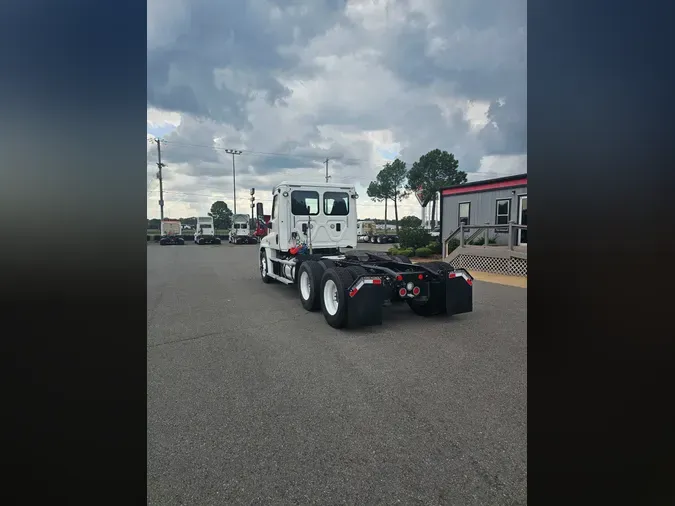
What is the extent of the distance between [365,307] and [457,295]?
1.63m

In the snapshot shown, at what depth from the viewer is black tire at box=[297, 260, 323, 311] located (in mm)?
6879

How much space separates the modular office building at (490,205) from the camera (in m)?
14.7

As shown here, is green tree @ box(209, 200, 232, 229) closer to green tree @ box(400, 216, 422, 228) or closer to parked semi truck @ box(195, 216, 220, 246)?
parked semi truck @ box(195, 216, 220, 246)

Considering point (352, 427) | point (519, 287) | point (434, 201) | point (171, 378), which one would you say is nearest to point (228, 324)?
point (171, 378)

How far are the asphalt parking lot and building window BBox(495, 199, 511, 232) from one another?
34.0 ft

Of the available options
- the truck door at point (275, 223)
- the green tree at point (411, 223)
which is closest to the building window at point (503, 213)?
the green tree at point (411, 223)

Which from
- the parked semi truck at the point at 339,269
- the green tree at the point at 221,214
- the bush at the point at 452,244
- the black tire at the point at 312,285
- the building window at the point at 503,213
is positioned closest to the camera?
the parked semi truck at the point at 339,269

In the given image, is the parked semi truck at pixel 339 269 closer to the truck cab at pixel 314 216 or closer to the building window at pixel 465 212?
the truck cab at pixel 314 216

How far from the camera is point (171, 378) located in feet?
13.1

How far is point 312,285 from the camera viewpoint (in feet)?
22.6

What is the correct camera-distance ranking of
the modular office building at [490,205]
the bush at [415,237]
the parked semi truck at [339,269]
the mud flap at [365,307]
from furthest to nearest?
the bush at [415,237], the modular office building at [490,205], the parked semi truck at [339,269], the mud flap at [365,307]

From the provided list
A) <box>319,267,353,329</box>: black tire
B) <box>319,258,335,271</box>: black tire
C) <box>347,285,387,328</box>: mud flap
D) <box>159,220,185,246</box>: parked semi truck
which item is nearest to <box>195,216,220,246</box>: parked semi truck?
<box>159,220,185,246</box>: parked semi truck

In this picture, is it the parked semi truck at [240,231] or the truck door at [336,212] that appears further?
the parked semi truck at [240,231]

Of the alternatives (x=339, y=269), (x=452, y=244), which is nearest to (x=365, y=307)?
(x=339, y=269)
